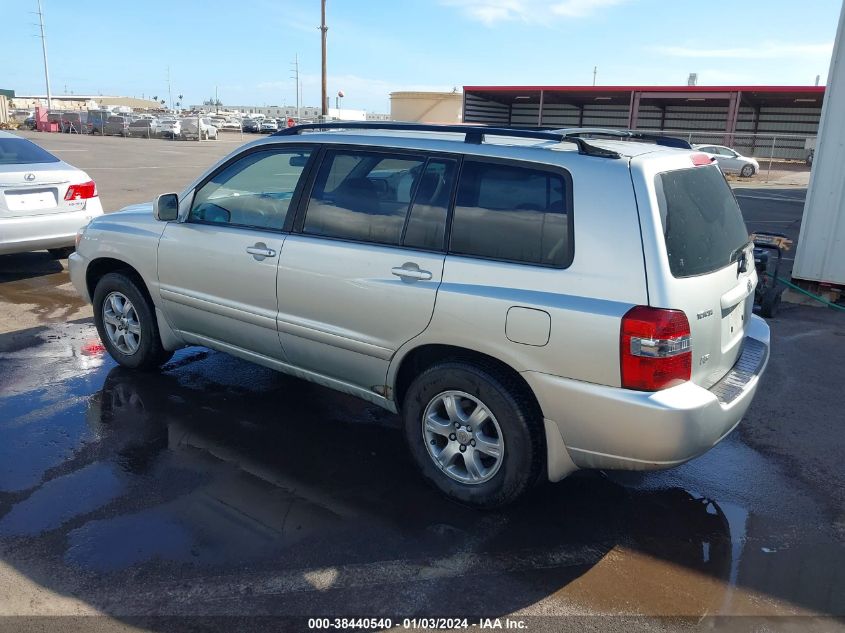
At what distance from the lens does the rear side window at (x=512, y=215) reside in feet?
10.7

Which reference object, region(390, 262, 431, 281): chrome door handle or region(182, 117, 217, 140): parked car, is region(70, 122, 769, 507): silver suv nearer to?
region(390, 262, 431, 281): chrome door handle

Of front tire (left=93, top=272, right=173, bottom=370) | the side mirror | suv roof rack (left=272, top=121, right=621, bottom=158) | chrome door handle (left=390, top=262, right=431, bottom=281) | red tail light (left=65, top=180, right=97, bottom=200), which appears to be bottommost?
front tire (left=93, top=272, right=173, bottom=370)

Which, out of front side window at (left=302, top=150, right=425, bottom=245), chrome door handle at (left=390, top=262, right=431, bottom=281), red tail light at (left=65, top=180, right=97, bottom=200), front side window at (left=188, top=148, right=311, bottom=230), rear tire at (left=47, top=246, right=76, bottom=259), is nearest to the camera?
chrome door handle at (left=390, top=262, right=431, bottom=281)

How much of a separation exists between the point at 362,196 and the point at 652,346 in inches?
71.1

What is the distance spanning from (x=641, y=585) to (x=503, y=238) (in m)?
1.67

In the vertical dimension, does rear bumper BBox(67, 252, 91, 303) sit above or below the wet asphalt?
above

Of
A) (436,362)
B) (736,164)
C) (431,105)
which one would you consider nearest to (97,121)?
(431,105)

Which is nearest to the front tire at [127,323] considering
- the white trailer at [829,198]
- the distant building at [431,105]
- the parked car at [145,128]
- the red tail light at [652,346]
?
the red tail light at [652,346]

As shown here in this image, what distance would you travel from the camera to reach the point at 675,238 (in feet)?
10.3

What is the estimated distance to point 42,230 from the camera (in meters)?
7.83

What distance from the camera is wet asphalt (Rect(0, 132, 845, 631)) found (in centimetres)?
292

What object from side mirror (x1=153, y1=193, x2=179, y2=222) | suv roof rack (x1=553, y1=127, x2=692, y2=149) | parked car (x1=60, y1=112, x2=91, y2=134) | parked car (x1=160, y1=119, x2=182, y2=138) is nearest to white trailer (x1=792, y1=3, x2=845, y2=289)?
suv roof rack (x1=553, y1=127, x2=692, y2=149)

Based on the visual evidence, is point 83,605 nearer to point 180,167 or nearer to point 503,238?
point 503,238

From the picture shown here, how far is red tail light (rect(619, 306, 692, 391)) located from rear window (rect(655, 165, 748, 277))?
24 cm
